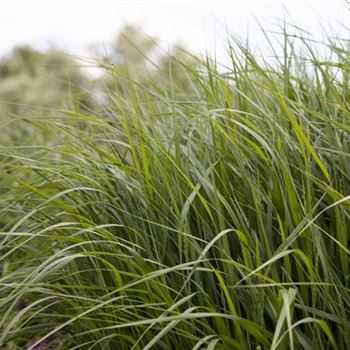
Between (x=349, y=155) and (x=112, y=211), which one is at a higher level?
(x=349, y=155)

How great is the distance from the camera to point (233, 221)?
2.36 metres

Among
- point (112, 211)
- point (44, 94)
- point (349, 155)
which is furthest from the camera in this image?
point (44, 94)

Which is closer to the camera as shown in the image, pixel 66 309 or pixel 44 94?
pixel 66 309

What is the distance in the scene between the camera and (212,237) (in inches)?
93.4

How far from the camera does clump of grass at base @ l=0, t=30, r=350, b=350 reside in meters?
2.14

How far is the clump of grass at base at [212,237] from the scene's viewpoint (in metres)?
2.14

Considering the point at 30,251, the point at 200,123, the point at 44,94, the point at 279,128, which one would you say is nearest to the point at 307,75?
the point at 200,123

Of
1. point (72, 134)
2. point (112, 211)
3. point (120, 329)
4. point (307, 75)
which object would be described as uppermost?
point (307, 75)

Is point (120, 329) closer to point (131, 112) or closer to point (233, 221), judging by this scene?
point (233, 221)

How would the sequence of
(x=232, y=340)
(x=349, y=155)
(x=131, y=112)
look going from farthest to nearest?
(x=131, y=112), (x=349, y=155), (x=232, y=340)

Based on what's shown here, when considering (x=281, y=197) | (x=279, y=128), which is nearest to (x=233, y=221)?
(x=281, y=197)

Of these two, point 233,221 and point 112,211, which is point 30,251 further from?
point 233,221

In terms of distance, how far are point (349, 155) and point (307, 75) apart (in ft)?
2.91

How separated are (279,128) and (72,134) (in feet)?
2.98
